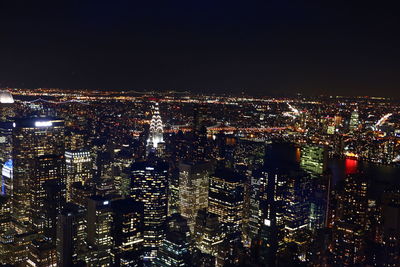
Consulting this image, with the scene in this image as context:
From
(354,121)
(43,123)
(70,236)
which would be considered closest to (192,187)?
(70,236)

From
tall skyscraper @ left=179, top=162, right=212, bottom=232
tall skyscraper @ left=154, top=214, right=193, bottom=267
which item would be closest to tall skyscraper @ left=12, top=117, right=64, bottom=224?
tall skyscraper @ left=179, top=162, right=212, bottom=232

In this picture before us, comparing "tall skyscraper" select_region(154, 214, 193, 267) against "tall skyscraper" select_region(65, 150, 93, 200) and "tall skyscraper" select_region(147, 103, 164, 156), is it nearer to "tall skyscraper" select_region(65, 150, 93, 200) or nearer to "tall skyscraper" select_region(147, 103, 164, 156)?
"tall skyscraper" select_region(65, 150, 93, 200)

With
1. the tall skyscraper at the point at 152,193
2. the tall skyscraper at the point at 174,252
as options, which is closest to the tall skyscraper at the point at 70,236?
the tall skyscraper at the point at 152,193

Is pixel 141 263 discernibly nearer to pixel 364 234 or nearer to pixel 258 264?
pixel 258 264

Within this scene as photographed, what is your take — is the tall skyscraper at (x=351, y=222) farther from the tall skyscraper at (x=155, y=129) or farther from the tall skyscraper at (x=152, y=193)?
the tall skyscraper at (x=155, y=129)

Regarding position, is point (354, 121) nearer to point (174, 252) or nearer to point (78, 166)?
point (78, 166)

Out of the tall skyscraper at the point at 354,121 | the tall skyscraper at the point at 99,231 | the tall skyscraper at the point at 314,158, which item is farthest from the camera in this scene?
the tall skyscraper at the point at 354,121

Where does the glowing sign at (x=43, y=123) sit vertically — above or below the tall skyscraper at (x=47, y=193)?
above
